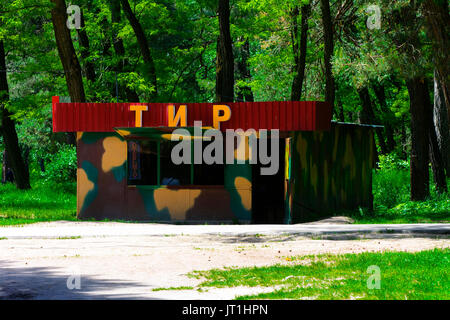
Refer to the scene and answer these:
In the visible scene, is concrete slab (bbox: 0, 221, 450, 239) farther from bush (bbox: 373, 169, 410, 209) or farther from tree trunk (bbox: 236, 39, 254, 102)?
tree trunk (bbox: 236, 39, 254, 102)

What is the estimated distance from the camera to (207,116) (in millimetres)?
22984

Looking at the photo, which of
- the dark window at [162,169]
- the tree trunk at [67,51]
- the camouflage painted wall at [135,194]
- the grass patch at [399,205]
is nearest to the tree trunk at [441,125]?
the grass patch at [399,205]

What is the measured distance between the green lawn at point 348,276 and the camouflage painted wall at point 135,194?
360 inches

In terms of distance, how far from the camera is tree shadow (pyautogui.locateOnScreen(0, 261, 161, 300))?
10094mm

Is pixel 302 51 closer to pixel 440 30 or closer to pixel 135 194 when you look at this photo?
pixel 135 194

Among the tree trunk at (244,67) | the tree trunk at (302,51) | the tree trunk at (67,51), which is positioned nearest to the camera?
the tree trunk at (67,51)

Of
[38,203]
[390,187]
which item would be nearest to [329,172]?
[390,187]

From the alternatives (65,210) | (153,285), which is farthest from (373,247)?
(65,210)

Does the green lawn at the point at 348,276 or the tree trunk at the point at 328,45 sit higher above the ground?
the tree trunk at the point at 328,45

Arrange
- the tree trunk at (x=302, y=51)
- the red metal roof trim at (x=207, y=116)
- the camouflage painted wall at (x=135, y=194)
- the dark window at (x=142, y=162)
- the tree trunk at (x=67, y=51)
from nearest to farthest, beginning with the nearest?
the red metal roof trim at (x=207, y=116) < the camouflage painted wall at (x=135, y=194) < the dark window at (x=142, y=162) < the tree trunk at (x=67, y=51) < the tree trunk at (x=302, y=51)

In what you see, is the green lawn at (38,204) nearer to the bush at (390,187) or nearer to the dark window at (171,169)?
the dark window at (171,169)

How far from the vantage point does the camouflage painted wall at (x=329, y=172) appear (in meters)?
23.2

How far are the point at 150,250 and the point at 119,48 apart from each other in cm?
2336
